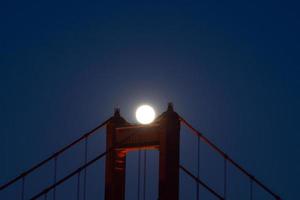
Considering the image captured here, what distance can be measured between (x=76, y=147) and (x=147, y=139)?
3754 inches

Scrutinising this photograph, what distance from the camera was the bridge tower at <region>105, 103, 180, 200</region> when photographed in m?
25.3

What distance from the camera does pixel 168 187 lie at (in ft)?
82.5

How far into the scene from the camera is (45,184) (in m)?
110

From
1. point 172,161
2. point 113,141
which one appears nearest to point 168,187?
point 172,161

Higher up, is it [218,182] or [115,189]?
[218,182]

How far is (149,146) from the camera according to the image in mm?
26266

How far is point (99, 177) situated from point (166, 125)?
84.1 metres

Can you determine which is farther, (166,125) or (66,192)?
(66,192)

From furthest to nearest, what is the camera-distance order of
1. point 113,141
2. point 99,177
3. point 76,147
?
point 76,147 < point 99,177 < point 113,141

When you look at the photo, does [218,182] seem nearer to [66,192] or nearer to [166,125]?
[66,192]

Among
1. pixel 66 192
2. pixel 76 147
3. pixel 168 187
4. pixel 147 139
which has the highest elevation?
pixel 76 147

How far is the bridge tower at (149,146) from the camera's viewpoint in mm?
25266

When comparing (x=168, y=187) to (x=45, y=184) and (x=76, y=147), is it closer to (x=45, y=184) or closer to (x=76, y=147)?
(x=45, y=184)

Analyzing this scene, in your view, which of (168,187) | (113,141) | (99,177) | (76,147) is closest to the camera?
(168,187)
